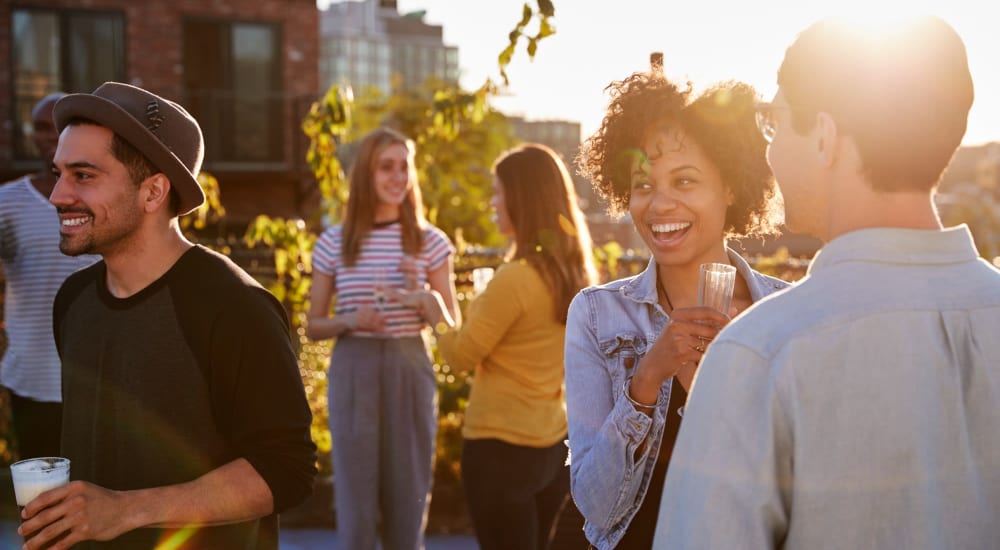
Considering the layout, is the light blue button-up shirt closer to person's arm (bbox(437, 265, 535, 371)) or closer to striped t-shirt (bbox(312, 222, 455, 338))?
person's arm (bbox(437, 265, 535, 371))

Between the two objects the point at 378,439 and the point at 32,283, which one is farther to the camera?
the point at 378,439

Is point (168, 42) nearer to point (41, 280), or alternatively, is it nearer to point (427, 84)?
point (427, 84)

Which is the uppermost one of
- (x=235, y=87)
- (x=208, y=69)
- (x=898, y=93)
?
(x=208, y=69)

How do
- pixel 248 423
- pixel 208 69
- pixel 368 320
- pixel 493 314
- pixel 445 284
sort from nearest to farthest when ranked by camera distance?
pixel 248 423
pixel 493 314
pixel 368 320
pixel 445 284
pixel 208 69

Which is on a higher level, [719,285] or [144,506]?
[719,285]

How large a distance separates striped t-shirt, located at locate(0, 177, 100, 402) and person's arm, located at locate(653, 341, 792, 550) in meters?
3.47

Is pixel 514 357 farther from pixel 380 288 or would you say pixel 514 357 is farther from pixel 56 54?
pixel 56 54

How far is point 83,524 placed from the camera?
6.30 ft

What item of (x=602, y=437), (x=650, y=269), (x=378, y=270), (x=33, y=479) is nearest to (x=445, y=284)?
(x=378, y=270)

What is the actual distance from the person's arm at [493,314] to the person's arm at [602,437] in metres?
1.36

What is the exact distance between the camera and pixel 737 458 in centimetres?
117

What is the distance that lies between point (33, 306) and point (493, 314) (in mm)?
2053

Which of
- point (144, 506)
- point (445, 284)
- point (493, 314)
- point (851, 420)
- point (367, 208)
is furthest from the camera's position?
point (445, 284)

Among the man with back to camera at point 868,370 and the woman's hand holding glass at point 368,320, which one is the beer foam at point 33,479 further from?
the woman's hand holding glass at point 368,320
